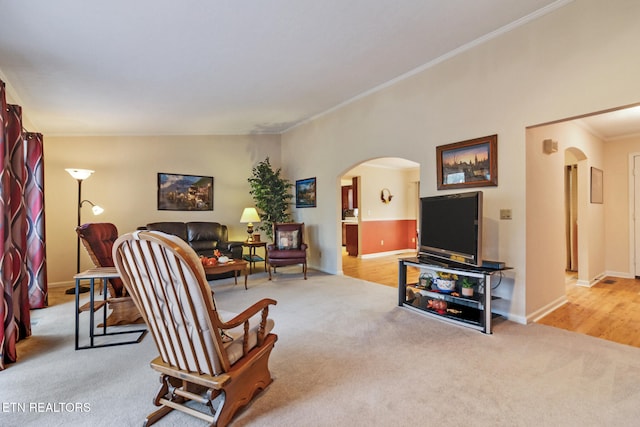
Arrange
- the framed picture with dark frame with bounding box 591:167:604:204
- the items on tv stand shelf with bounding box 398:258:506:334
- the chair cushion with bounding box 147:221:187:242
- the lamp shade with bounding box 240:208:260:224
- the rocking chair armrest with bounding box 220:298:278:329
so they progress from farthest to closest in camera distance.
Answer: the lamp shade with bounding box 240:208:260:224 → the chair cushion with bounding box 147:221:187:242 → the framed picture with dark frame with bounding box 591:167:604:204 → the items on tv stand shelf with bounding box 398:258:506:334 → the rocking chair armrest with bounding box 220:298:278:329

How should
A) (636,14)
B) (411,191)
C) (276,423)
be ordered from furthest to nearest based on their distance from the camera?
(411,191), (636,14), (276,423)

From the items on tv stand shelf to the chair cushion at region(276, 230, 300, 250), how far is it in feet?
7.71

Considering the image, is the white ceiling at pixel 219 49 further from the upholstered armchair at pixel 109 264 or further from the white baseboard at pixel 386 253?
the white baseboard at pixel 386 253

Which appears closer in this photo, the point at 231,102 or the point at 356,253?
the point at 231,102

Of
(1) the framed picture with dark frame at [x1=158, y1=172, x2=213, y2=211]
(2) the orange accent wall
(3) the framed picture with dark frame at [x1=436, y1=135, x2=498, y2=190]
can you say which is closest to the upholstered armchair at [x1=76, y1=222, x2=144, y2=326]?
(1) the framed picture with dark frame at [x1=158, y1=172, x2=213, y2=211]

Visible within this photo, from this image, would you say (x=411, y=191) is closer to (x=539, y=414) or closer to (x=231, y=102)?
(x=231, y=102)

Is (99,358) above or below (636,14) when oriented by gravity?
below

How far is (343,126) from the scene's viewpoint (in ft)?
17.0

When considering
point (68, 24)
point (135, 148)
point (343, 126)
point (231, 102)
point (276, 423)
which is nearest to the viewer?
point (276, 423)

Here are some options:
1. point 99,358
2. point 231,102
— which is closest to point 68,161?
point 231,102

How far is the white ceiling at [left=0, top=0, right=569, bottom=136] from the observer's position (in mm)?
2477

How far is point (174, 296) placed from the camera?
1.44 m

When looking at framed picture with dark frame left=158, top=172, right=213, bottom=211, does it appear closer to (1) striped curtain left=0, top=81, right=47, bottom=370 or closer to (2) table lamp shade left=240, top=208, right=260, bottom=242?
(2) table lamp shade left=240, top=208, right=260, bottom=242

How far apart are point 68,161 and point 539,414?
22.9 feet
